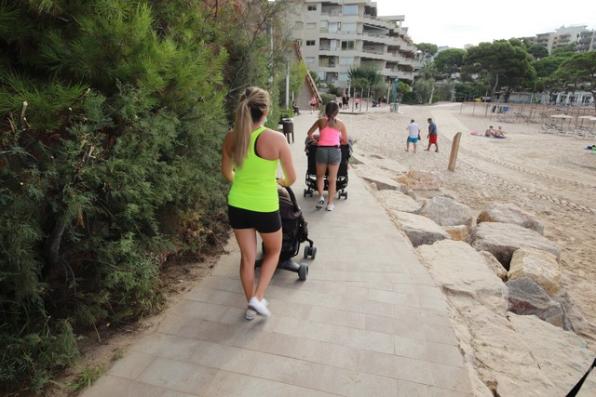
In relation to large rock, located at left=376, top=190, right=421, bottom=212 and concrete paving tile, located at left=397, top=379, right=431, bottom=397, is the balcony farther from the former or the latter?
concrete paving tile, located at left=397, top=379, right=431, bottom=397

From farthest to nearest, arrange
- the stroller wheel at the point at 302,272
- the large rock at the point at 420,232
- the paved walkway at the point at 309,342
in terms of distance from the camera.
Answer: the large rock at the point at 420,232 < the stroller wheel at the point at 302,272 < the paved walkway at the point at 309,342

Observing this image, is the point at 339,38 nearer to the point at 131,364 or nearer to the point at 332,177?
the point at 332,177

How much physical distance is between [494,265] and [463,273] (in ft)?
4.73

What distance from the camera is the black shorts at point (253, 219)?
106 inches

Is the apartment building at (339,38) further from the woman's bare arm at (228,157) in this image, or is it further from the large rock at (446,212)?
the woman's bare arm at (228,157)

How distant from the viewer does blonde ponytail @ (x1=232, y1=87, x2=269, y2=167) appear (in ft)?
8.39

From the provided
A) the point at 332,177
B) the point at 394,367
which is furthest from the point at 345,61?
the point at 394,367

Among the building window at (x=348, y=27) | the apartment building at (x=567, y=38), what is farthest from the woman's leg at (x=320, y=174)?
the apartment building at (x=567, y=38)

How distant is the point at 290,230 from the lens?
355 centimetres

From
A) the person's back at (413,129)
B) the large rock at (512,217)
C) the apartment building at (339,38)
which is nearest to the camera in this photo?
the large rock at (512,217)

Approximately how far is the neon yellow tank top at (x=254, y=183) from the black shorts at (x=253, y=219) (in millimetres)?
32

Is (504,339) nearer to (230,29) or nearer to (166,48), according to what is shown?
(166,48)

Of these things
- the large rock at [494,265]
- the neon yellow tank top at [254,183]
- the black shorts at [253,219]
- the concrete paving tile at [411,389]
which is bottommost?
the large rock at [494,265]

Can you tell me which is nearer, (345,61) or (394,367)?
(394,367)
